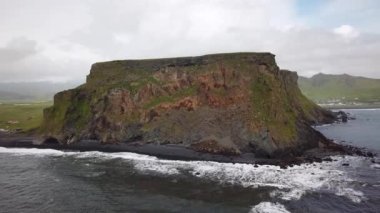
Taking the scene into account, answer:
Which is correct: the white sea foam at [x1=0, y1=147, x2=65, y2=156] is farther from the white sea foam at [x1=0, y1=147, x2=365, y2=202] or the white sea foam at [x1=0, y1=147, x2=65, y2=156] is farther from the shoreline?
the white sea foam at [x1=0, y1=147, x2=365, y2=202]

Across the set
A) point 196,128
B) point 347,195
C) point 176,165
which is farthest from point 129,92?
point 347,195

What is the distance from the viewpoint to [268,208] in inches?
1452

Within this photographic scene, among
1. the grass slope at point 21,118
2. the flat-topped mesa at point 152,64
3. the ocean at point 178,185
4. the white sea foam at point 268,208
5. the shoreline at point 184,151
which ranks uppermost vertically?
the flat-topped mesa at point 152,64

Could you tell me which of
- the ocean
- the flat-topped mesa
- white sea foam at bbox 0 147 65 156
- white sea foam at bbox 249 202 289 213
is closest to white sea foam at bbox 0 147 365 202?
the ocean

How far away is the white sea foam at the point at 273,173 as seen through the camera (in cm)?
4351

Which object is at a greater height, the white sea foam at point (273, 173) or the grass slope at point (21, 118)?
the grass slope at point (21, 118)

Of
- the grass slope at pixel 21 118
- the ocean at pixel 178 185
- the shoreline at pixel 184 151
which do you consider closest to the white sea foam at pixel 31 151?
the shoreline at pixel 184 151

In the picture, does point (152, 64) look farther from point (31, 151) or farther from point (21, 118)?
point (21, 118)

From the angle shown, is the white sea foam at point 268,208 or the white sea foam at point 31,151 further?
the white sea foam at point 31,151

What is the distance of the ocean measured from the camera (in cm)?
3803

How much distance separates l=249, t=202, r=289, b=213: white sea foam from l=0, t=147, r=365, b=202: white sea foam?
112 inches

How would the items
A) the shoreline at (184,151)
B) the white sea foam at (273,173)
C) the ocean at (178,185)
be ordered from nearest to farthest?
1. the ocean at (178,185)
2. the white sea foam at (273,173)
3. the shoreline at (184,151)

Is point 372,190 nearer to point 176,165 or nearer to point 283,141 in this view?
point 283,141

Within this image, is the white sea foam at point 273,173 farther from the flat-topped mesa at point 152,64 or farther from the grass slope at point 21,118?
the grass slope at point 21,118
